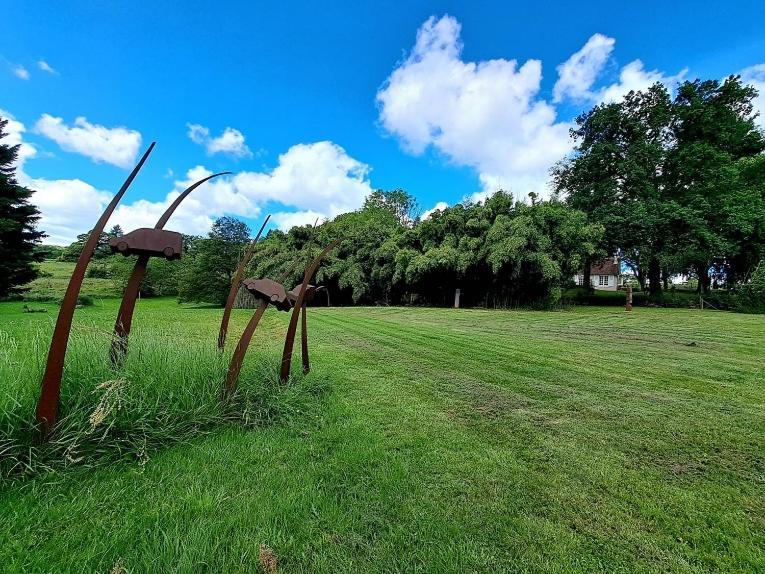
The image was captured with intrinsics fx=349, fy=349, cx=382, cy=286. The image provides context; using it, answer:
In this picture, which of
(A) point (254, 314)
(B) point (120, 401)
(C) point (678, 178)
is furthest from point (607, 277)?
(B) point (120, 401)

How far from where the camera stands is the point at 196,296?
67.6ft

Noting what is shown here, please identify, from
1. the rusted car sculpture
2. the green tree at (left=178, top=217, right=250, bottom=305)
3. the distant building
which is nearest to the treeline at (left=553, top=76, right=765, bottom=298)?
the rusted car sculpture

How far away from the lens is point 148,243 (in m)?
2.00

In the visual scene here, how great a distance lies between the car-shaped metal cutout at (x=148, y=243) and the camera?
6.48 ft

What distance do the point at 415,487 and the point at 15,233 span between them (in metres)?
18.0

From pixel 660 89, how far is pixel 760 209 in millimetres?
8459

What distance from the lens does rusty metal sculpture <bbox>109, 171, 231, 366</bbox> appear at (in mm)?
1987

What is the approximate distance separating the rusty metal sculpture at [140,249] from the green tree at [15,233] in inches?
578

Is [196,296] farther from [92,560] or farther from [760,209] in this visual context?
[760,209]

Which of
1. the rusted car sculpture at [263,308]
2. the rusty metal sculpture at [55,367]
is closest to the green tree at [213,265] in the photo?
the rusted car sculpture at [263,308]

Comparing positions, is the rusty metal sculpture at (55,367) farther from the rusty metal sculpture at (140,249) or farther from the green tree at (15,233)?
the green tree at (15,233)

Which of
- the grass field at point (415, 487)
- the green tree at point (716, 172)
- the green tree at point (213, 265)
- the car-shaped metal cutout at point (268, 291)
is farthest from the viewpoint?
the green tree at point (213, 265)

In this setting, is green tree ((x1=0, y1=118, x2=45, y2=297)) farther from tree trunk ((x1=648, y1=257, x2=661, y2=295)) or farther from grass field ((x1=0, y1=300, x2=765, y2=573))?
tree trunk ((x1=648, y1=257, x2=661, y2=295))

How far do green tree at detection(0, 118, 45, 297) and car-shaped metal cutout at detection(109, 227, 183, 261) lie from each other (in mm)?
14989
